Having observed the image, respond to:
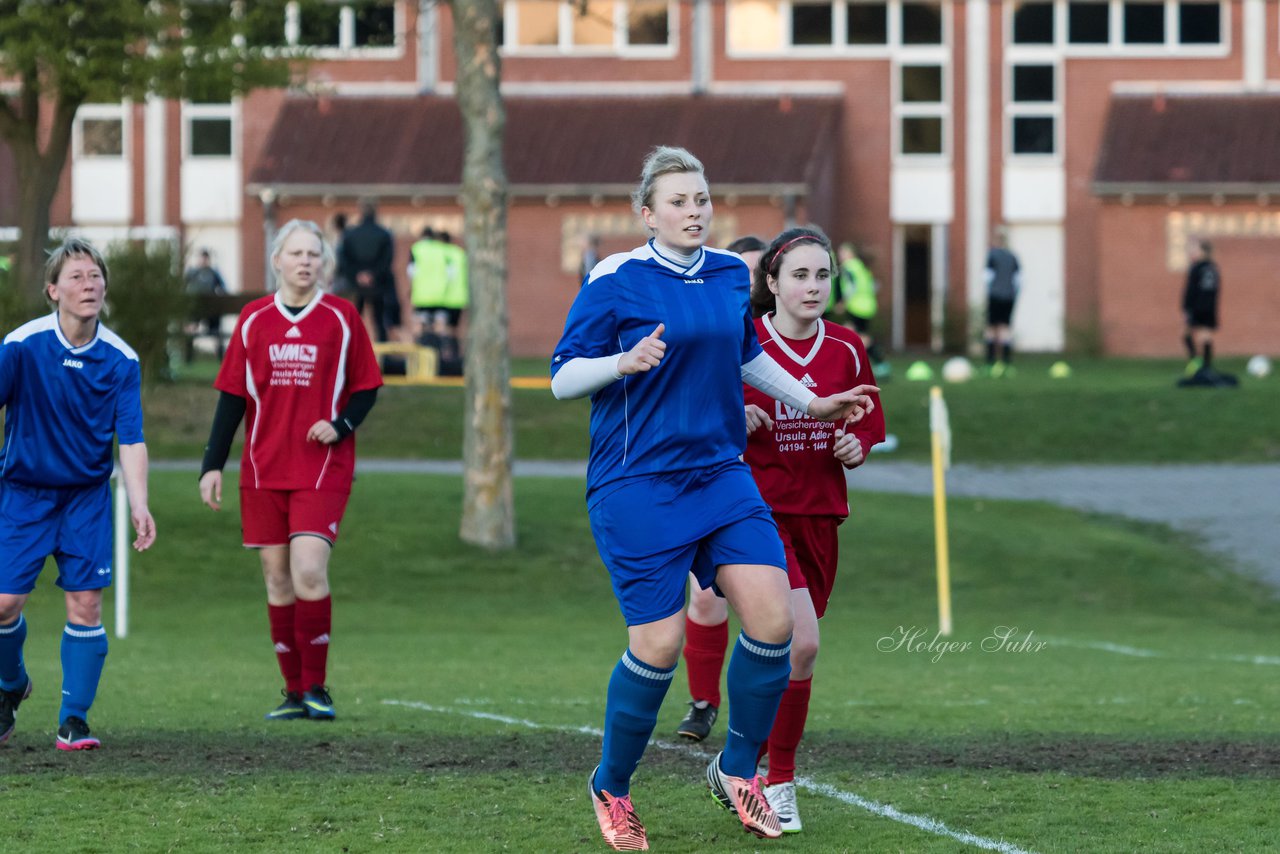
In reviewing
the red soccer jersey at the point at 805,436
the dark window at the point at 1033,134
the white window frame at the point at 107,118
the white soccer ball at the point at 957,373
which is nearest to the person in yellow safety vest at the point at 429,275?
the white soccer ball at the point at 957,373

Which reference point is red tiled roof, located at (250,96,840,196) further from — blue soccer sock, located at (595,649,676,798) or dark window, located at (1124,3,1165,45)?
blue soccer sock, located at (595,649,676,798)

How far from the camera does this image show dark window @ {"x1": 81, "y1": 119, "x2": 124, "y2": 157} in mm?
44688

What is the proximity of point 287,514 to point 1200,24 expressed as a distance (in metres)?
38.0

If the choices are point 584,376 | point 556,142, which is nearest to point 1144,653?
point 584,376

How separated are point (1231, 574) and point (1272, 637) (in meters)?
2.53

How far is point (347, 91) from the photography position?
4397 cm

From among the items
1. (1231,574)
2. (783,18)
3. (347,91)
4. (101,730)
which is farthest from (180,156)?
(101,730)

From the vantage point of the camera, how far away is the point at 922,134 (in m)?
43.8

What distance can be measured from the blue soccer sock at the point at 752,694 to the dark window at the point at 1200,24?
130 ft

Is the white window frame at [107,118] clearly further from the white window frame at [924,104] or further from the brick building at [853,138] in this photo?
the white window frame at [924,104]

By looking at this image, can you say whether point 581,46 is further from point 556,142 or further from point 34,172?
point 34,172

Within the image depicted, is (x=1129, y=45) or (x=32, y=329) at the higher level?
(x=1129, y=45)

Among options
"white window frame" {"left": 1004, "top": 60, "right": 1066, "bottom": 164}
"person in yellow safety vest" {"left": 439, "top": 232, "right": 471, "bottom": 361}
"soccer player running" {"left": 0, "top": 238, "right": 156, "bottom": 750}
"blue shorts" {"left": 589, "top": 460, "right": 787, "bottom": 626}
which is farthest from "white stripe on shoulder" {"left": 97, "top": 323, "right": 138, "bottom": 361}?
"white window frame" {"left": 1004, "top": 60, "right": 1066, "bottom": 164}

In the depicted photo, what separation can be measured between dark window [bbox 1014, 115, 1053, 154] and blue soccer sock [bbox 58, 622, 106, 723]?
123 ft
